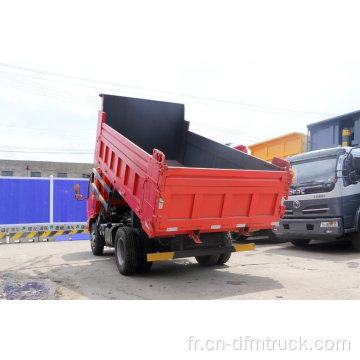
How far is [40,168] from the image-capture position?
136 feet

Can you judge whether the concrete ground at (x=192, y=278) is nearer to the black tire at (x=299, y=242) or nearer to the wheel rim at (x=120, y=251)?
the wheel rim at (x=120, y=251)

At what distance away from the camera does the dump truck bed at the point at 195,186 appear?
510 centimetres

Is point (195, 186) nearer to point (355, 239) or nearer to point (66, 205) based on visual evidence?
point (355, 239)

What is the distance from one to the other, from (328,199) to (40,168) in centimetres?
3839

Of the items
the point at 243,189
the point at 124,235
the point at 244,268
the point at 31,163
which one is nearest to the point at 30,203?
the point at 124,235

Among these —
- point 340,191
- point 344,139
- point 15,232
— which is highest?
point 344,139

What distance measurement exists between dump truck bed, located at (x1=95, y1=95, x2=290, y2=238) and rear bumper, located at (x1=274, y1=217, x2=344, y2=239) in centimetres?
281

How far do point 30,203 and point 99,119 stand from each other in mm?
6802

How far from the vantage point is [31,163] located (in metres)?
41.2

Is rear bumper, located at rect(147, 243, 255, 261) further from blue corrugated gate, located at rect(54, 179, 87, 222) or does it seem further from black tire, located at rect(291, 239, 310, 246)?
blue corrugated gate, located at rect(54, 179, 87, 222)

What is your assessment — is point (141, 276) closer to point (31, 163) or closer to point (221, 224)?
point (221, 224)

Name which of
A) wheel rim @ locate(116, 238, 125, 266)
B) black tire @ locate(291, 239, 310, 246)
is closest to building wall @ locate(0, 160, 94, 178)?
black tire @ locate(291, 239, 310, 246)

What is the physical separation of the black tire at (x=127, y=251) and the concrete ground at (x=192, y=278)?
156 millimetres

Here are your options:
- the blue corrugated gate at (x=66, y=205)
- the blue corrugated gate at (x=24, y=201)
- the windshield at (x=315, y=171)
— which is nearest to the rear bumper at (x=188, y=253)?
the windshield at (x=315, y=171)
